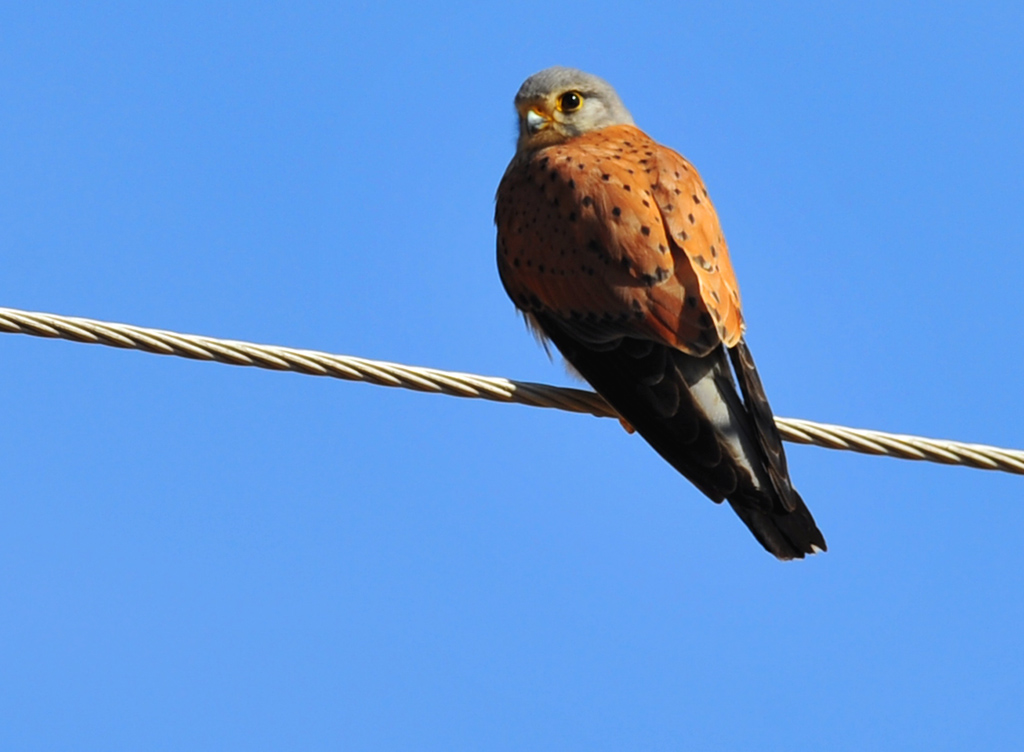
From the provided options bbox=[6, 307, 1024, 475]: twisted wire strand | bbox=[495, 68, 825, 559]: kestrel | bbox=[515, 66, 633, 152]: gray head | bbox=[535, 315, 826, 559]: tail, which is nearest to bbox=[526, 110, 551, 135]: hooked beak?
bbox=[515, 66, 633, 152]: gray head

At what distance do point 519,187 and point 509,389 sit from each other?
1.53 m

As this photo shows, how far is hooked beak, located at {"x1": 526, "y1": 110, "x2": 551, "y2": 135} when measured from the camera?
5.52 metres

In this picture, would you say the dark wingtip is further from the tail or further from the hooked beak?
the hooked beak

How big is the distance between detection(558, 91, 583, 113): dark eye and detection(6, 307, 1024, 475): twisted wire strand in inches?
83.5

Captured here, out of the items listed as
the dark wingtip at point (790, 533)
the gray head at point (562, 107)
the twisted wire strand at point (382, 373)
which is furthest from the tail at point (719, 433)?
the gray head at point (562, 107)

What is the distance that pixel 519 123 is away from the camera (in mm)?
5750

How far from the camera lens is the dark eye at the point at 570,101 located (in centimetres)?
559

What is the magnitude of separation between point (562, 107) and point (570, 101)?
0.15ft

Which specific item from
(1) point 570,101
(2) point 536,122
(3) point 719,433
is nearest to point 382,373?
(3) point 719,433

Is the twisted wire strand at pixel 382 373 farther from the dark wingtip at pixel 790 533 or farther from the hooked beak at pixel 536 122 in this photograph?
the hooked beak at pixel 536 122

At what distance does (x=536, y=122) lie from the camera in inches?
218

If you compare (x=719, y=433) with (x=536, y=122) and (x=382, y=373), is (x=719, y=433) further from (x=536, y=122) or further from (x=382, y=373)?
(x=536, y=122)

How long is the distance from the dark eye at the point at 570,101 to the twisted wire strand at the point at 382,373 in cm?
212

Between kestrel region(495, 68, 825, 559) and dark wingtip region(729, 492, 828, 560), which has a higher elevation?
kestrel region(495, 68, 825, 559)
